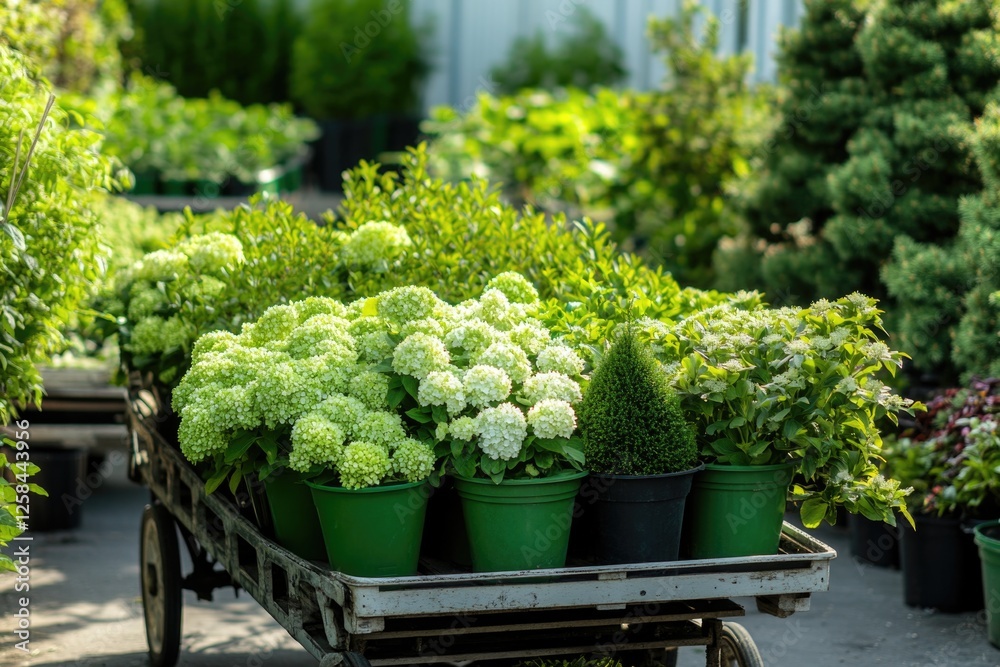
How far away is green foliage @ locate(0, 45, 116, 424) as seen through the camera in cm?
390

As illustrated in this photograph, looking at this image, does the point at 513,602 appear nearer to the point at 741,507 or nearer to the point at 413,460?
the point at 413,460

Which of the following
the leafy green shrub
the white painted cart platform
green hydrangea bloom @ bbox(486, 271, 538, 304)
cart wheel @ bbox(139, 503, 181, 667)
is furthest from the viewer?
cart wheel @ bbox(139, 503, 181, 667)

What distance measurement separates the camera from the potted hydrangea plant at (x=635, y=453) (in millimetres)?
3043

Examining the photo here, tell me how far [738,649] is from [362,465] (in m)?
1.28

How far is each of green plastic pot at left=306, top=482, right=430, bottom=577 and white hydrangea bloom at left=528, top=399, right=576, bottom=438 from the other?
0.32 meters

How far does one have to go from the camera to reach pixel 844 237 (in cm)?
633

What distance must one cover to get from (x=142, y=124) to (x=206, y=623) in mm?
5438

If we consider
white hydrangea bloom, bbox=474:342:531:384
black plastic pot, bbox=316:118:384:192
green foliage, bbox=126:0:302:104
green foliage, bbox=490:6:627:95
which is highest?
green foliage, bbox=126:0:302:104

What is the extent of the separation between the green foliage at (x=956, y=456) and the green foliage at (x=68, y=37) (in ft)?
12.5

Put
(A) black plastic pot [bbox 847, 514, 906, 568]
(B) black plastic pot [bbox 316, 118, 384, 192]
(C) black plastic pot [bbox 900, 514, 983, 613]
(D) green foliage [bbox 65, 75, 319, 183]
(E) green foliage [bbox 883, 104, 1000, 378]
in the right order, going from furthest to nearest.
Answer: (B) black plastic pot [bbox 316, 118, 384, 192]
(D) green foliage [bbox 65, 75, 319, 183]
(A) black plastic pot [bbox 847, 514, 906, 568]
(E) green foliage [bbox 883, 104, 1000, 378]
(C) black plastic pot [bbox 900, 514, 983, 613]

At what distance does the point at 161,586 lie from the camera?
168 inches

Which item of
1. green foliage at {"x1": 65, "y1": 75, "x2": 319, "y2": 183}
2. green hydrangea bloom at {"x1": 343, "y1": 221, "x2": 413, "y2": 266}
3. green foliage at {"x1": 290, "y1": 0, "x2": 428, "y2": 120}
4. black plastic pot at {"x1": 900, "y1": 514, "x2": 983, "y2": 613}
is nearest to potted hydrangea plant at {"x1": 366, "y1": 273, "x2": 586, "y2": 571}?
green hydrangea bloom at {"x1": 343, "y1": 221, "x2": 413, "y2": 266}

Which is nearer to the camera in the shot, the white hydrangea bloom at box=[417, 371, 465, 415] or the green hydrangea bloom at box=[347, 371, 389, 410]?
the white hydrangea bloom at box=[417, 371, 465, 415]

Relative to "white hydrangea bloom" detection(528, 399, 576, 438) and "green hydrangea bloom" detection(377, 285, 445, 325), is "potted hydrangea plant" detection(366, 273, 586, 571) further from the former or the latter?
"green hydrangea bloom" detection(377, 285, 445, 325)
